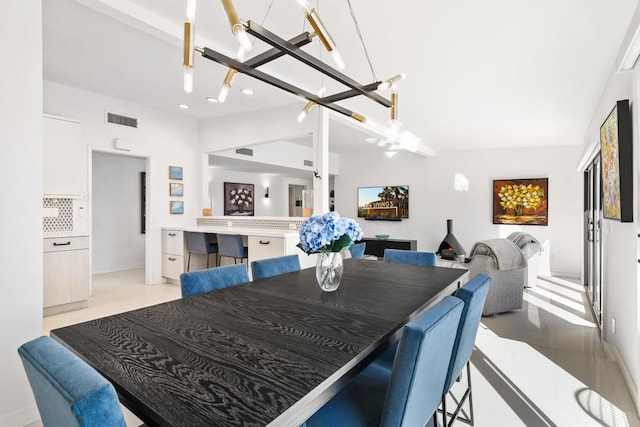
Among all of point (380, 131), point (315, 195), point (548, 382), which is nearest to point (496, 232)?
point (380, 131)

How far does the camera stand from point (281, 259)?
243 cm

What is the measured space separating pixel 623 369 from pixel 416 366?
2513 millimetres

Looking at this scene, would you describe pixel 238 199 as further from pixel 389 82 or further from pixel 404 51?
pixel 389 82

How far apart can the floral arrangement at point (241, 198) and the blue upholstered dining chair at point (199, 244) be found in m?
4.30

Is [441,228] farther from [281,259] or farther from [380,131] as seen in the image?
[281,259]

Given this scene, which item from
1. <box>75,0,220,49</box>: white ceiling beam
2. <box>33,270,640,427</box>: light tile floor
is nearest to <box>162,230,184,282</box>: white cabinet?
<box>33,270,640,427</box>: light tile floor

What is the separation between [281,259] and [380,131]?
4151 millimetres

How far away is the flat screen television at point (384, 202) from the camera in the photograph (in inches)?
337

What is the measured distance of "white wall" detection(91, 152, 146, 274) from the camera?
633 centimetres

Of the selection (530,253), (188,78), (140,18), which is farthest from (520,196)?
(188,78)

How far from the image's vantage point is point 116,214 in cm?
663

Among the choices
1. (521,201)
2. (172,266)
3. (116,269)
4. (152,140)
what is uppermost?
(152,140)

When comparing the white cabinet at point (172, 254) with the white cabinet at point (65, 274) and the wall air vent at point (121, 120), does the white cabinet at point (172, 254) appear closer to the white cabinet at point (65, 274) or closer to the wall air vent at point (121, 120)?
the white cabinet at point (65, 274)

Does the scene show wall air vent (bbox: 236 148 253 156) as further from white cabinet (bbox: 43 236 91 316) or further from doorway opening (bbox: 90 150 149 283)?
white cabinet (bbox: 43 236 91 316)
